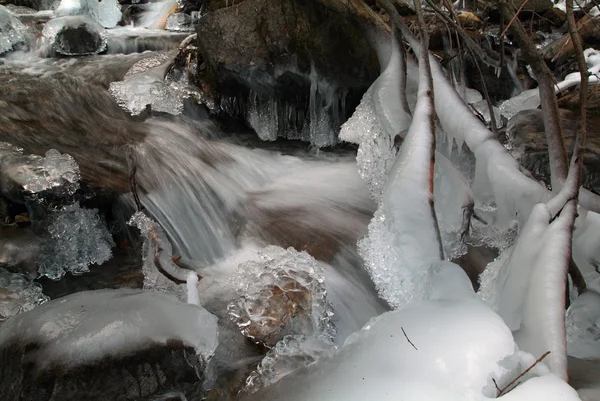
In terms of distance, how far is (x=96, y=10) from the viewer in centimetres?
800

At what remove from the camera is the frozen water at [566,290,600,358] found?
1871mm

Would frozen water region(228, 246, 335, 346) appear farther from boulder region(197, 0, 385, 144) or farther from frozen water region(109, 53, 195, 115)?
frozen water region(109, 53, 195, 115)

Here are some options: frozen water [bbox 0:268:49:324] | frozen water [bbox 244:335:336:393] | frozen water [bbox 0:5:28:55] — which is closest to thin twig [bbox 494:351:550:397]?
frozen water [bbox 244:335:336:393]

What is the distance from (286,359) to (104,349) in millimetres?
721

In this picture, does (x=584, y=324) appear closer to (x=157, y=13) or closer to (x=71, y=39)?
(x=71, y=39)

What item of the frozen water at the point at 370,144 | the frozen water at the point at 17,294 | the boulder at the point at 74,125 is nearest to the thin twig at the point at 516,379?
the frozen water at the point at 370,144

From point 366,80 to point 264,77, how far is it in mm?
965

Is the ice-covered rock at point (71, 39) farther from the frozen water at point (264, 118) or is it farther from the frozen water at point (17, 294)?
the frozen water at point (17, 294)

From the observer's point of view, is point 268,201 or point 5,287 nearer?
point 5,287

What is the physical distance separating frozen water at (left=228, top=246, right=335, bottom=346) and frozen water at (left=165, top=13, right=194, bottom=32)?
6.00 metres

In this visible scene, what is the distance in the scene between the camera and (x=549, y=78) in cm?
209

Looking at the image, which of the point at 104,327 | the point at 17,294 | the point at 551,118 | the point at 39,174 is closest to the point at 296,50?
the point at 39,174

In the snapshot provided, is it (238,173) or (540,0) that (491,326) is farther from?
(540,0)

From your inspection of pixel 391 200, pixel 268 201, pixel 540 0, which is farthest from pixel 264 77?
pixel 540 0
